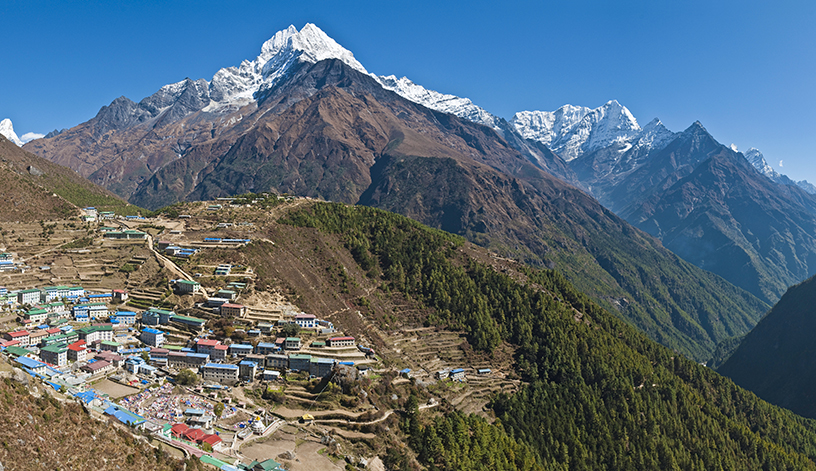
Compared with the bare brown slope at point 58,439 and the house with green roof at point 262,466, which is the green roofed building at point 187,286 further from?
the house with green roof at point 262,466

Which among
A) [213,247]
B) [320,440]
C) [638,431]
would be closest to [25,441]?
[320,440]

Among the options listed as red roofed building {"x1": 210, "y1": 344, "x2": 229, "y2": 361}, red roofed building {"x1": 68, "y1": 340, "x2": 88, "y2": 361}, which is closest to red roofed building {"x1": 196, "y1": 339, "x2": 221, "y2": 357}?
red roofed building {"x1": 210, "y1": 344, "x2": 229, "y2": 361}

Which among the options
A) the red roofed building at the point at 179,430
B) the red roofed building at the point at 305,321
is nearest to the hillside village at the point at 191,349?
the red roofed building at the point at 179,430

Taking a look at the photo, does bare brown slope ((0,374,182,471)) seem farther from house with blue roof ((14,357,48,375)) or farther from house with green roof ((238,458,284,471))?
house with blue roof ((14,357,48,375))

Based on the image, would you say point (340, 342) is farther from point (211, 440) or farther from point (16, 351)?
point (16, 351)

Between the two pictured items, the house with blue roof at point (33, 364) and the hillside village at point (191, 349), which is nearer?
the hillside village at point (191, 349)

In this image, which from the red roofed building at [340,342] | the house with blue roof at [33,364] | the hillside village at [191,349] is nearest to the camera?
the hillside village at [191,349]

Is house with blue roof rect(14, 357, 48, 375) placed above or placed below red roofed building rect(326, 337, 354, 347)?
below
